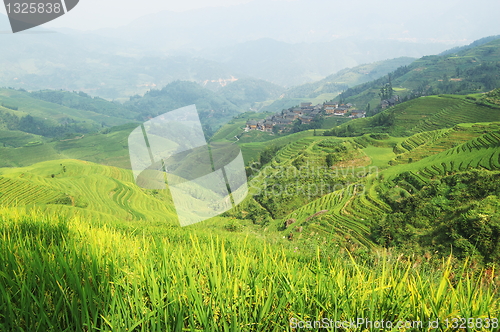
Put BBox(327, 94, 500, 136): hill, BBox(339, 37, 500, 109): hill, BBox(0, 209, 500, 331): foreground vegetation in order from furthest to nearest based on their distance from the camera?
BBox(339, 37, 500, 109): hill
BBox(327, 94, 500, 136): hill
BBox(0, 209, 500, 331): foreground vegetation

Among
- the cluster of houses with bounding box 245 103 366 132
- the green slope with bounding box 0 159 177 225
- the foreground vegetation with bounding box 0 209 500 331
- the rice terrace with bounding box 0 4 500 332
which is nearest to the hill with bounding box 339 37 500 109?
the rice terrace with bounding box 0 4 500 332

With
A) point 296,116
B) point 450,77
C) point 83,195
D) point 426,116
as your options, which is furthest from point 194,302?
point 450,77

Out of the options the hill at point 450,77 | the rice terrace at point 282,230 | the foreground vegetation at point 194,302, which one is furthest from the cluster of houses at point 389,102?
the foreground vegetation at point 194,302

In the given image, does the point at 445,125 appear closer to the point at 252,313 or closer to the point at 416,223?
the point at 416,223

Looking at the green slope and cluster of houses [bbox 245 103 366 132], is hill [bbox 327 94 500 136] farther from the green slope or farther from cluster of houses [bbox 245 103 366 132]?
the green slope

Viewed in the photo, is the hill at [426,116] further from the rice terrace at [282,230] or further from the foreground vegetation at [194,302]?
the foreground vegetation at [194,302]

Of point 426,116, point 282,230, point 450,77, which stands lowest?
point 282,230

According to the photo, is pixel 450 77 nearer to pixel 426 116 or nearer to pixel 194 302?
pixel 426 116

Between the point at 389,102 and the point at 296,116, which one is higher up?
the point at 389,102

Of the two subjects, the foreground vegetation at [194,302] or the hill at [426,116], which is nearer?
the foreground vegetation at [194,302]

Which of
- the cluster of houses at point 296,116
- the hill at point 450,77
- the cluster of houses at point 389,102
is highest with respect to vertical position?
the hill at point 450,77

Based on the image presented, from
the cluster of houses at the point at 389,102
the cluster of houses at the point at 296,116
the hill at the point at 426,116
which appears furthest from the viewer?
the cluster of houses at the point at 296,116

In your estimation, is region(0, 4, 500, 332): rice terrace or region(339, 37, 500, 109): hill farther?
region(339, 37, 500, 109): hill

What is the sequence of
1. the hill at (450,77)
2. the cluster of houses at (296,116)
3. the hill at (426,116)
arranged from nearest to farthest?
the hill at (426,116), the hill at (450,77), the cluster of houses at (296,116)
